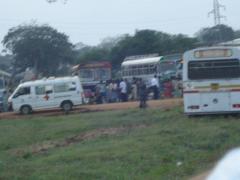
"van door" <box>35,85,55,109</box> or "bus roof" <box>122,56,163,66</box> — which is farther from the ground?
"bus roof" <box>122,56,163,66</box>

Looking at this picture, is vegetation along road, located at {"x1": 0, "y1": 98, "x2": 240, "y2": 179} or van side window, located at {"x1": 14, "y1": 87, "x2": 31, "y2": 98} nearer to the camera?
vegetation along road, located at {"x1": 0, "y1": 98, "x2": 240, "y2": 179}

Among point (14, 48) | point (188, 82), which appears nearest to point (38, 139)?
point (188, 82)

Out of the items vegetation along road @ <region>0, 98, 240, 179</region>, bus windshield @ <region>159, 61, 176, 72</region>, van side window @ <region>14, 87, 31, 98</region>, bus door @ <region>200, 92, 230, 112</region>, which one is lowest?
vegetation along road @ <region>0, 98, 240, 179</region>

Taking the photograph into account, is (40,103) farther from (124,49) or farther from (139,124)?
(124,49)

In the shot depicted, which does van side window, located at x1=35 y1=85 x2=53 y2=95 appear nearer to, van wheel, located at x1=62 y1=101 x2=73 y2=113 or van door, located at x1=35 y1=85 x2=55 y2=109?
van door, located at x1=35 y1=85 x2=55 y2=109

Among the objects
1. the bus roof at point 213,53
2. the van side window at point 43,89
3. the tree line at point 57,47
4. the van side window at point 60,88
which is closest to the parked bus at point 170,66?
the van side window at point 60,88

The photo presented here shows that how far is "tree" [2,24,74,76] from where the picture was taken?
7862 centimetres

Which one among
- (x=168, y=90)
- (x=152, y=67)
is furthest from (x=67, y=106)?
(x=152, y=67)

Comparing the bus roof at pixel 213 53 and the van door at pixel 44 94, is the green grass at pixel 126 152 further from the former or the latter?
the van door at pixel 44 94

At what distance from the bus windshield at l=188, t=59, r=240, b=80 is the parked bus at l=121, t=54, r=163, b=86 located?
93.9ft

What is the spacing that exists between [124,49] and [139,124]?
5516cm

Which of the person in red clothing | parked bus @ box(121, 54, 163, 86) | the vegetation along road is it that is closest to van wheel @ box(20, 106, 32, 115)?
the person in red clothing

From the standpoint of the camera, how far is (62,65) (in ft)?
279

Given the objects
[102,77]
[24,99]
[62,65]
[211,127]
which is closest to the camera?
[211,127]
